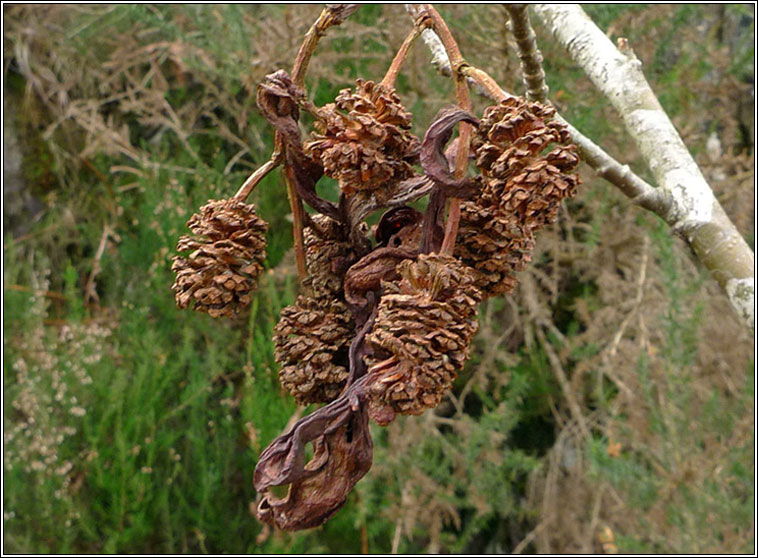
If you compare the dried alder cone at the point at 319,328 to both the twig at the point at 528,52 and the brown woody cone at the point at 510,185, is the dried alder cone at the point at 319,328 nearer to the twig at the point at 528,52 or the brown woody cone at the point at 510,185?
the brown woody cone at the point at 510,185

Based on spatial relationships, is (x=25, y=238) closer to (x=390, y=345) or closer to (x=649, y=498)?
(x=649, y=498)

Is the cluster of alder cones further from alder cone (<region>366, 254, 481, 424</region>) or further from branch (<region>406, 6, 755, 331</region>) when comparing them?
branch (<region>406, 6, 755, 331</region>)

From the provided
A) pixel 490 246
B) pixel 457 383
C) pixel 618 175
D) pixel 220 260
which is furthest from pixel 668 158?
pixel 457 383

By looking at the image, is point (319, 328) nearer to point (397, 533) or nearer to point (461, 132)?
point (461, 132)

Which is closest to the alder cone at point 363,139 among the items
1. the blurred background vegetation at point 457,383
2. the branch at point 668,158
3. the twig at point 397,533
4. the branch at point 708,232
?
the branch at point 708,232

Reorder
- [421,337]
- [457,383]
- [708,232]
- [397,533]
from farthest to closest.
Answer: [457,383], [397,533], [708,232], [421,337]

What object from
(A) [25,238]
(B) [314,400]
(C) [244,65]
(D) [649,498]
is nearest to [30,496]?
(A) [25,238]
